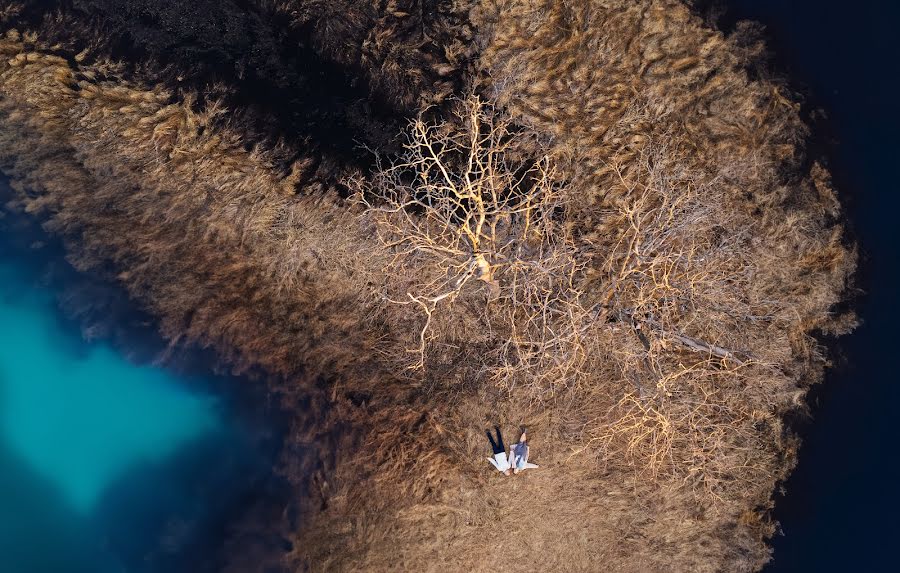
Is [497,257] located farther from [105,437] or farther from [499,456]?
[105,437]

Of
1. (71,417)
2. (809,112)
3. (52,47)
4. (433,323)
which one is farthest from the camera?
(71,417)

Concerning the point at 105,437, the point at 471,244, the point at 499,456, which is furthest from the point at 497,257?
the point at 105,437

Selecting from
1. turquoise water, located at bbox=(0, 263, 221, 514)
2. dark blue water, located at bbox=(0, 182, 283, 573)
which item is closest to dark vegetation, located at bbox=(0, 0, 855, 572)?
dark blue water, located at bbox=(0, 182, 283, 573)

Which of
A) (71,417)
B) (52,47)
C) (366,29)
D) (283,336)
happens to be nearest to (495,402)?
(283,336)

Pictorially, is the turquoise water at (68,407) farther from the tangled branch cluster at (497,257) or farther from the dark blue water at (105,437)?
the tangled branch cluster at (497,257)

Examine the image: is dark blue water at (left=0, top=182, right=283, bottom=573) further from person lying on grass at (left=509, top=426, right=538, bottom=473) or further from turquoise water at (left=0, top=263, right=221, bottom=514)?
person lying on grass at (left=509, top=426, right=538, bottom=473)

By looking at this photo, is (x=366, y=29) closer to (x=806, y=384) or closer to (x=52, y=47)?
(x=52, y=47)

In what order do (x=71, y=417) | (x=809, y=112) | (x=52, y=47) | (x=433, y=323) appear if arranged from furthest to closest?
1. (x=71, y=417)
2. (x=52, y=47)
3. (x=433, y=323)
4. (x=809, y=112)
